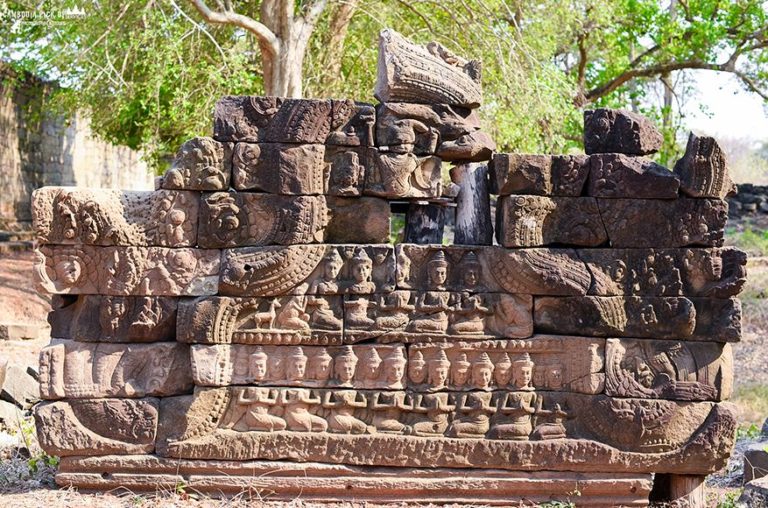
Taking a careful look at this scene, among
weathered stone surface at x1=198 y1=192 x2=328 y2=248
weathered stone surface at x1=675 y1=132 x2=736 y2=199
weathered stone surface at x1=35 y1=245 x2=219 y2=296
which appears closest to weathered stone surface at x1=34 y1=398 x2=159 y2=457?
weathered stone surface at x1=35 y1=245 x2=219 y2=296

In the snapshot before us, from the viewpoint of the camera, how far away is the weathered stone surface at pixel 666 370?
551 centimetres

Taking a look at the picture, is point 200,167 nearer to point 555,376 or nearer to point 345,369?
point 345,369

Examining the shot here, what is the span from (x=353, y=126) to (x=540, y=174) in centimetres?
127

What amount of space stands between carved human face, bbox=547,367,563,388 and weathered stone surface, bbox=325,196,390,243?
1.43m

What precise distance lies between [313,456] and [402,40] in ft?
9.14

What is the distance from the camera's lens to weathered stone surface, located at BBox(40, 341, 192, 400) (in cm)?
540

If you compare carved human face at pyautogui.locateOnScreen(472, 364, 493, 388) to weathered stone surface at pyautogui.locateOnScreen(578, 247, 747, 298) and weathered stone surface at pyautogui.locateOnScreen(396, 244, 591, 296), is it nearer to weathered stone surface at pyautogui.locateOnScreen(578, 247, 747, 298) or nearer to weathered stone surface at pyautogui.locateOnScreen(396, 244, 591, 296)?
weathered stone surface at pyautogui.locateOnScreen(396, 244, 591, 296)

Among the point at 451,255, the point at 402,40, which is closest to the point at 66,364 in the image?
the point at 451,255

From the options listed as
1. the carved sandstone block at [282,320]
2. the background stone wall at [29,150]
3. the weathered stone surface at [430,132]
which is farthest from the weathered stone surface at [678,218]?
the background stone wall at [29,150]

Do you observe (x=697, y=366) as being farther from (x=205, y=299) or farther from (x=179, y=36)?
(x=179, y=36)

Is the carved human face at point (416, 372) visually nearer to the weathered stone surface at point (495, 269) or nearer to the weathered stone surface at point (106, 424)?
the weathered stone surface at point (495, 269)

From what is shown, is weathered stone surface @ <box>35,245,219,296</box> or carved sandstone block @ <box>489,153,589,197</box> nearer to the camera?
weathered stone surface @ <box>35,245,219,296</box>

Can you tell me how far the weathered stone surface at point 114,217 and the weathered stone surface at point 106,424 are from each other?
3.48 feet

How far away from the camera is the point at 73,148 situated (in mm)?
20609
